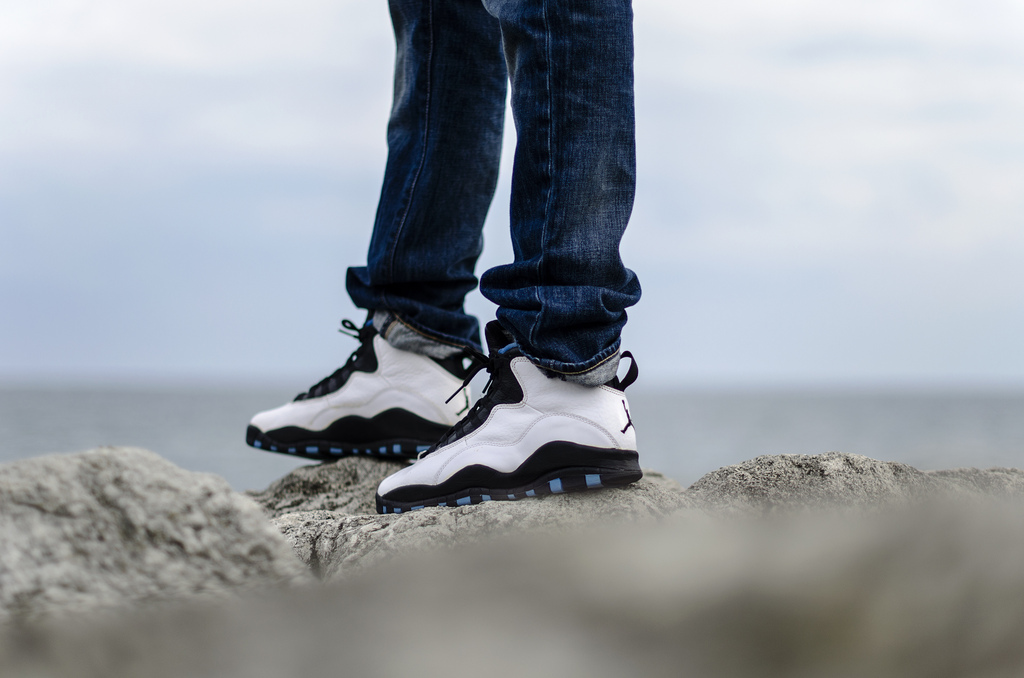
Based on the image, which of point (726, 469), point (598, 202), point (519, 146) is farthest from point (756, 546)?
point (726, 469)

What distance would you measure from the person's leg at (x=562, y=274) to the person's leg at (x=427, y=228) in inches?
18.6

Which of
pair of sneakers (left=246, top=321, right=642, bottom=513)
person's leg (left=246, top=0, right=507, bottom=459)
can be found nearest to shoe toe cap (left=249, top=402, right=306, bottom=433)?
person's leg (left=246, top=0, right=507, bottom=459)

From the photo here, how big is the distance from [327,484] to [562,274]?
1.19 metres

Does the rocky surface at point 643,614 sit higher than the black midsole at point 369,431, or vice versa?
the black midsole at point 369,431

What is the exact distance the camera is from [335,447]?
7.40 feet

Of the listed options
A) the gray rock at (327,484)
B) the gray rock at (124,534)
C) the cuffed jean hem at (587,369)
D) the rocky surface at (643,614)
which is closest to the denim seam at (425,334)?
the gray rock at (327,484)

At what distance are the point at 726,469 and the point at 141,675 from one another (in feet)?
4.64

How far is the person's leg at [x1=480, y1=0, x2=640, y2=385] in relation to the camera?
54.9 inches

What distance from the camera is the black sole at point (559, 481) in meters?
1.46

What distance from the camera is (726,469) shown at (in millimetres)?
1670

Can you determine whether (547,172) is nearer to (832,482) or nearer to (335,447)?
(832,482)

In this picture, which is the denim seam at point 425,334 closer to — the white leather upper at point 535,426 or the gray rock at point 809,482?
the white leather upper at point 535,426

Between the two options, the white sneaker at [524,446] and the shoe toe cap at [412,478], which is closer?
the white sneaker at [524,446]

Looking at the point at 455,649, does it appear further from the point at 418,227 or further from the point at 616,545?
the point at 418,227
